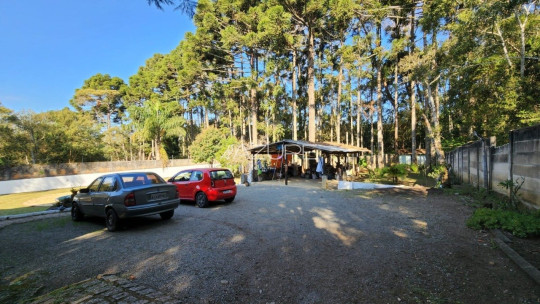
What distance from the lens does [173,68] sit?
1526 inches

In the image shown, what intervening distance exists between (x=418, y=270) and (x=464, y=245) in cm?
167

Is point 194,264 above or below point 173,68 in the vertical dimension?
below

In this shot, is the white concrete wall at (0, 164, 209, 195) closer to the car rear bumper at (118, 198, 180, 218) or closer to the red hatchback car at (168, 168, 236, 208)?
the red hatchback car at (168, 168, 236, 208)

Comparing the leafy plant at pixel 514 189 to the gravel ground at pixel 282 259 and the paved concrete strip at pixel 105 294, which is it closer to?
the gravel ground at pixel 282 259

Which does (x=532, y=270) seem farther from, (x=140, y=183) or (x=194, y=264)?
(x=140, y=183)

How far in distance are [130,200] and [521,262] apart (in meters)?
7.09

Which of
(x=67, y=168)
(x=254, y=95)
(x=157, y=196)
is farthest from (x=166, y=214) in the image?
(x=67, y=168)

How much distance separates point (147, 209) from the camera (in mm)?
6250

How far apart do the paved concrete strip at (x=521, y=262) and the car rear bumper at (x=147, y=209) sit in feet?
21.9

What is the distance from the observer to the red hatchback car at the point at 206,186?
923cm

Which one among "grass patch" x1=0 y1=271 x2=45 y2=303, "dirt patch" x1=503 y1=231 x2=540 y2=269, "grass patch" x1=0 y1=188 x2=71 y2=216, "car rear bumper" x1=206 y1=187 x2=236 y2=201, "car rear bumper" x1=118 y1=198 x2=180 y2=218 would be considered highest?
"car rear bumper" x1=118 y1=198 x2=180 y2=218

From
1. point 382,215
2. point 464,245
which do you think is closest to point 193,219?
point 382,215

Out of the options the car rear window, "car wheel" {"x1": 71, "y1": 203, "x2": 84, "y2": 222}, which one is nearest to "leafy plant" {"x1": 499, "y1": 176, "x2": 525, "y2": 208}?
the car rear window

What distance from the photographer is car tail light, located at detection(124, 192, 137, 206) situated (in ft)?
19.9
